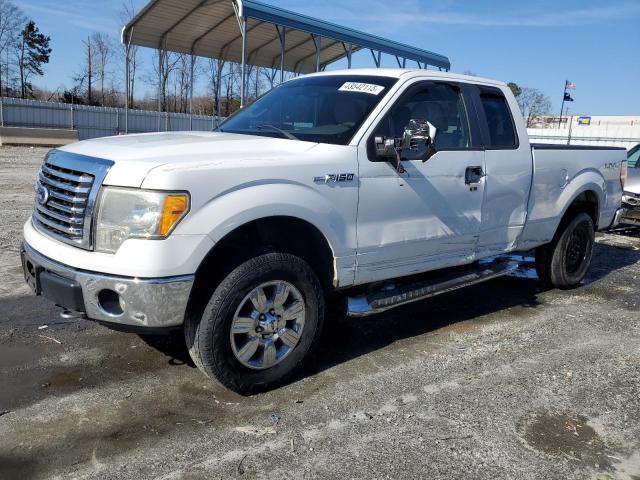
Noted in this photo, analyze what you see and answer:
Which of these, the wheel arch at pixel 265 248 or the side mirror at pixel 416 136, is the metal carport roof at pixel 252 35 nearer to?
the side mirror at pixel 416 136

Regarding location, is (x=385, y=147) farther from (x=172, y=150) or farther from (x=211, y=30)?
(x=211, y=30)

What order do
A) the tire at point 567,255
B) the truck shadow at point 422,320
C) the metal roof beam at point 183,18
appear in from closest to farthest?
the truck shadow at point 422,320 < the tire at point 567,255 < the metal roof beam at point 183,18

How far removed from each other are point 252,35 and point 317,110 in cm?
1613

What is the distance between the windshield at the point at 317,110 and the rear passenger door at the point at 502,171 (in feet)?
3.94

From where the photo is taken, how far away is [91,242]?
3.25m

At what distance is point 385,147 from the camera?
158 inches

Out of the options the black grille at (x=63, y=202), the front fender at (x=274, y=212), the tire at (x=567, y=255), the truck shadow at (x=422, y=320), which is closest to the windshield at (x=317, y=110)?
the front fender at (x=274, y=212)

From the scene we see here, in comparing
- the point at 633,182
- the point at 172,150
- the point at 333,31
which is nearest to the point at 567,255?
the point at 172,150

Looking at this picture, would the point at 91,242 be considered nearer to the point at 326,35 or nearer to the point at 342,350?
the point at 342,350


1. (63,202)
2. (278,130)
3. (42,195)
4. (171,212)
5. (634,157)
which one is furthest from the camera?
(634,157)

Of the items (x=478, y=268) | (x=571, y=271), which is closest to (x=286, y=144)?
(x=478, y=268)

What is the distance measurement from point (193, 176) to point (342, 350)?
6.61 feet

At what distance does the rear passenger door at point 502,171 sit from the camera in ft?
16.6

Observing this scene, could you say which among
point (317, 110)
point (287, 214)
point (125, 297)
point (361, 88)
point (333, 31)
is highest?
point (333, 31)
